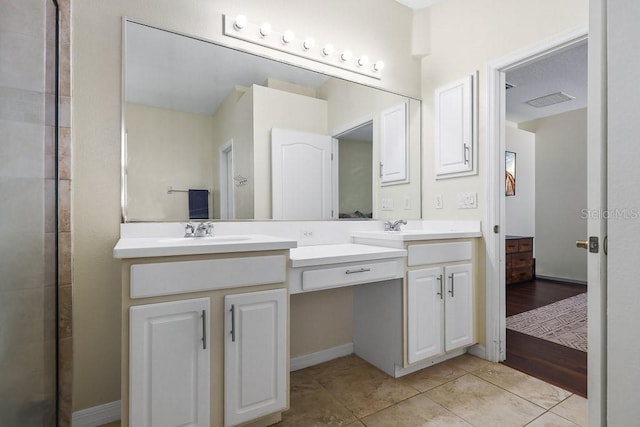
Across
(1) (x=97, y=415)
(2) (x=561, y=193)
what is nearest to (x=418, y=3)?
(1) (x=97, y=415)

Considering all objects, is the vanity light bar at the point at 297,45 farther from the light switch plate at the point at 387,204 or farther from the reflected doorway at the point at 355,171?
the light switch plate at the point at 387,204

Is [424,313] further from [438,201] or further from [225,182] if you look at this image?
[225,182]

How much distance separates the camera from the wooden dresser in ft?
14.4

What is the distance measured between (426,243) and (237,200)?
117 centimetres

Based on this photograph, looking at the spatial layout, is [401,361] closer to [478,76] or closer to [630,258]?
[630,258]

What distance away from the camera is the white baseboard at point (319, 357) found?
2.12 m

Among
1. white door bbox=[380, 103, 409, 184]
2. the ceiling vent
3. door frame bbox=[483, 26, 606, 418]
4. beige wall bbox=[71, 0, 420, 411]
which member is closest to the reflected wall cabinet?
door frame bbox=[483, 26, 606, 418]

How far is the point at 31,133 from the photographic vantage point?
1.28m

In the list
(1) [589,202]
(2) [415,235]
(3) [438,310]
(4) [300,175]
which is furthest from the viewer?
A: (4) [300,175]

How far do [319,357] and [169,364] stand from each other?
118cm

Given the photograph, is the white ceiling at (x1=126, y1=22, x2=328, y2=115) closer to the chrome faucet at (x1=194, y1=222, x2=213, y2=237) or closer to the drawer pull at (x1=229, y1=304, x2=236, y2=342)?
the chrome faucet at (x1=194, y1=222, x2=213, y2=237)

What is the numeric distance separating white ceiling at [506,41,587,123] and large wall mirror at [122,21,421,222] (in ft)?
5.43

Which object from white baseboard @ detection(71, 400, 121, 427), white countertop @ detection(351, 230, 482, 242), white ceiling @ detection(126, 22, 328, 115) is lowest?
white baseboard @ detection(71, 400, 121, 427)

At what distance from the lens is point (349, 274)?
1.75 m
